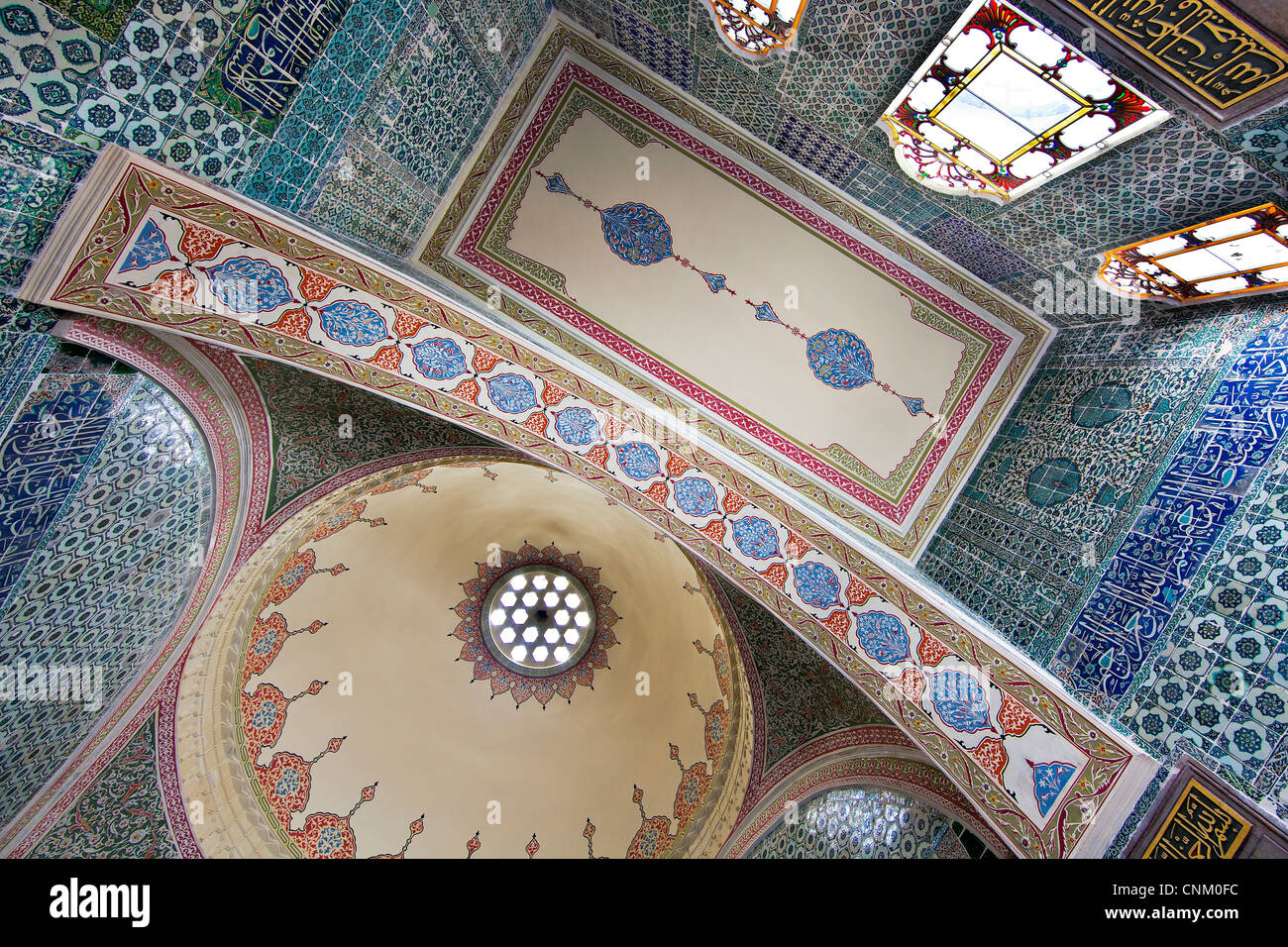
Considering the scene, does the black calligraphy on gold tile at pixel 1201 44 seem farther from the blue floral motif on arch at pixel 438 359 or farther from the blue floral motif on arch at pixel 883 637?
the blue floral motif on arch at pixel 438 359

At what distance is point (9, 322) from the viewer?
8.67 feet

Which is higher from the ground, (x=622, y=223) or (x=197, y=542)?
(x=622, y=223)

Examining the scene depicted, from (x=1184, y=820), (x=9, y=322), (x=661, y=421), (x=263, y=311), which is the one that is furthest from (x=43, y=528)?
(x=1184, y=820)

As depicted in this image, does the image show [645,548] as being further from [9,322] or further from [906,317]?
[9,322]

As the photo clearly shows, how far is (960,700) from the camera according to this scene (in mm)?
3713

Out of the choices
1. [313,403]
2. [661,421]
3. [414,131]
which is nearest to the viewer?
[414,131]

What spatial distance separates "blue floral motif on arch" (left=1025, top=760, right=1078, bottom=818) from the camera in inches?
131

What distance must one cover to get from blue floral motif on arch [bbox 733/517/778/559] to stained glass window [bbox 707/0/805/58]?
276 cm

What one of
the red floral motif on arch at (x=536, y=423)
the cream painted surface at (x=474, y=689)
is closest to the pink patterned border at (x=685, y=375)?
the red floral motif on arch at (x=536, y=423)

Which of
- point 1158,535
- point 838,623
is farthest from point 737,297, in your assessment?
point 1158,535

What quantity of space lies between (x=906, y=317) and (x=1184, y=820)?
3241 millimetres

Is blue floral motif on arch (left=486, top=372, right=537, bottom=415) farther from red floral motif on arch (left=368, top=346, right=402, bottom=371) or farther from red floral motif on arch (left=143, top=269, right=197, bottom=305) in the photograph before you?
red floral motif on arch (left=143, top=269, right=197, bottom=305)

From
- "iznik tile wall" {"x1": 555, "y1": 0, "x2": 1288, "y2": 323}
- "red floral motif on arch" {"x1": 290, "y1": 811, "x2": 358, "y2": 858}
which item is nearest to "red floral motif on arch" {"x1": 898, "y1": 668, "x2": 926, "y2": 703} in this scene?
"iznik tile wall" {"x1": 555, "y1": 0, "x2": 1288, "y2": 323}

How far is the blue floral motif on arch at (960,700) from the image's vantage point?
12.0 feet
